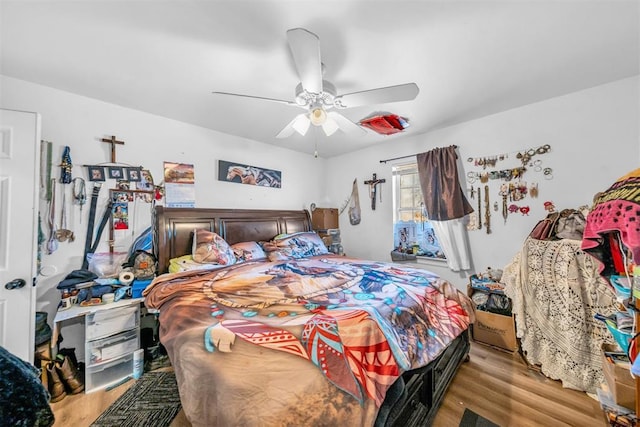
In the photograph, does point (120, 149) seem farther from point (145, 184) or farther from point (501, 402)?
point (501, 402)

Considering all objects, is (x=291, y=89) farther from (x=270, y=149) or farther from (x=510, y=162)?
(x=510, y=162)

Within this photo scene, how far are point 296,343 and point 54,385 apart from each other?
209cm

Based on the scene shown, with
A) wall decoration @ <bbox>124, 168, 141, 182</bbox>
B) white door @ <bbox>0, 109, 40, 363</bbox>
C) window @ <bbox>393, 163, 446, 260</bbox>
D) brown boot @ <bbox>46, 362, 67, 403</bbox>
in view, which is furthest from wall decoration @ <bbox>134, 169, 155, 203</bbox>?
window @ <bbox>393, 163, 446, 260</bbox>

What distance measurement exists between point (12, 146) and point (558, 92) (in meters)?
4.48

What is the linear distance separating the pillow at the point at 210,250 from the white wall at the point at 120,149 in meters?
0.59

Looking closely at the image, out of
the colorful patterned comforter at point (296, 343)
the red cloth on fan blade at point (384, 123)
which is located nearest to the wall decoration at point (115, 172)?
the colorful patterned comforter at point (296, 343)

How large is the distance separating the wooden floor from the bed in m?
0.13

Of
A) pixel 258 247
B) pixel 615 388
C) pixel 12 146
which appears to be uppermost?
pixel 12 146

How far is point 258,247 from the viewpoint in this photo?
2861 millimetres

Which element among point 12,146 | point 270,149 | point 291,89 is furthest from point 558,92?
point 12,146

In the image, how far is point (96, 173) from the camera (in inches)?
87.0

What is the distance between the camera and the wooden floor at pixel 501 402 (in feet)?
4.91

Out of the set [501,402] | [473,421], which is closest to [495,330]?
[501,402]

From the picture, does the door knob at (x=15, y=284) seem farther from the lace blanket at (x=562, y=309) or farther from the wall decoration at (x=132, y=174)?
the lace blanket at (x=562, y=309)
